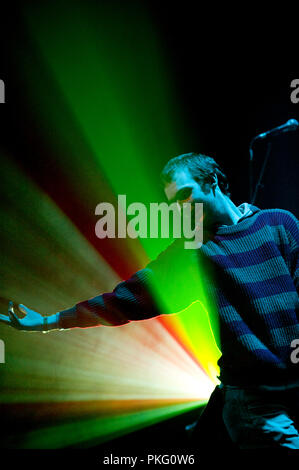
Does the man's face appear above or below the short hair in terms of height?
below

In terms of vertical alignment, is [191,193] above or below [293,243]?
above

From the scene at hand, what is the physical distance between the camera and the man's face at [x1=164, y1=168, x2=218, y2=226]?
111cm

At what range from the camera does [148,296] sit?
43.8 inches

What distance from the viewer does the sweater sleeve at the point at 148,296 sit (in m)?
1.11

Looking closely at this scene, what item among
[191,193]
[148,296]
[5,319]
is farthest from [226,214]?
[5,319]

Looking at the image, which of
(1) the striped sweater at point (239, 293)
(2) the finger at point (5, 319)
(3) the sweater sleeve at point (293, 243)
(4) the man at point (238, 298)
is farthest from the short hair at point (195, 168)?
(2) the finger at point (5, 319)

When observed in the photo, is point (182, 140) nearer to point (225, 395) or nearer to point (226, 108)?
point (226, 108)

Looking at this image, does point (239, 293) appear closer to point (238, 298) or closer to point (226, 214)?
point (238, 298)

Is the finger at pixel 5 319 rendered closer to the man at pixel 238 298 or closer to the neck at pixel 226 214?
the man at pixel 238 298

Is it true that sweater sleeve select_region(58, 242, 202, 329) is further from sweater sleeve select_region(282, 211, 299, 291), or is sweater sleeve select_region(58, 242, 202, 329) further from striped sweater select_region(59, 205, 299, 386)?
sweater sleeve select_region(282, 211, 299, 291)

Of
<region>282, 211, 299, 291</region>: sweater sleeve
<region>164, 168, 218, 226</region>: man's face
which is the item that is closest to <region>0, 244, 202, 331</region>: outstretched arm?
<region>164, 168, 218, 226</region>: man's face

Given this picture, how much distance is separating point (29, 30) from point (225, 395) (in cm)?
256

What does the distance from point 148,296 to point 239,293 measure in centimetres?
31

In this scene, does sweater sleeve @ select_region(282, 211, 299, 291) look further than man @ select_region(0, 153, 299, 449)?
Yes
